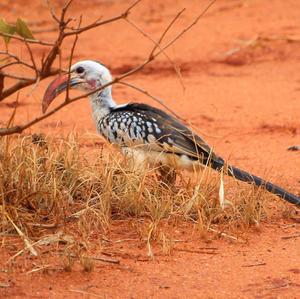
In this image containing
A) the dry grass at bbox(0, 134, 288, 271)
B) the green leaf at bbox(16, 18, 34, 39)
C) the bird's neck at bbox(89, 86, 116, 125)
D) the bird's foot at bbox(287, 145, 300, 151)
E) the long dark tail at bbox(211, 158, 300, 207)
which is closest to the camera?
the green leaf at bbox(16, 18, 34, 39)

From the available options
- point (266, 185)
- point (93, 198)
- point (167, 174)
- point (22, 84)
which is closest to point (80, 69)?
point (167, 174)

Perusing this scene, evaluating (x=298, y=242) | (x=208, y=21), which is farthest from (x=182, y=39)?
(x=298, y=242)

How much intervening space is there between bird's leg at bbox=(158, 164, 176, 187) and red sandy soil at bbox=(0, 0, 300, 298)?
500 millimetres

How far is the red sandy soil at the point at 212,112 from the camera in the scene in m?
4.82

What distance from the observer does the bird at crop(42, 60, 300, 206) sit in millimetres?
6215

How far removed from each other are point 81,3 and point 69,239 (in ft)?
34.0

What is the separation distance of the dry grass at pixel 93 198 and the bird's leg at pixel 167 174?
0.20 ft

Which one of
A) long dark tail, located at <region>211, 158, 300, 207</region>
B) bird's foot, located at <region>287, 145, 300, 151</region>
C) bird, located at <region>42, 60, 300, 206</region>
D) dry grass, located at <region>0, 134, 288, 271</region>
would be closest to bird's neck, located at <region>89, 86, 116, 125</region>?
bird, located at <region>42, 60, 300, 206</region>

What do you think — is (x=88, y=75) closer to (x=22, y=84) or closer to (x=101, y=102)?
(x=101, y=102)

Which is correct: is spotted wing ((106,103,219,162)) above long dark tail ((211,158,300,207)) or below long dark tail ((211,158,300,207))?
above

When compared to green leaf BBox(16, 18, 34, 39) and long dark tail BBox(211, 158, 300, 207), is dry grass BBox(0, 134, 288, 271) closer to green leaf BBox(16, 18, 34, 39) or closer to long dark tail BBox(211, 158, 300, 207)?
long dark tail BBox(211, 158, 300, 207)

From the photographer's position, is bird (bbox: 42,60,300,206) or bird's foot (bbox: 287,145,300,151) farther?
bird's foot (bbox: 287,145,300,151)

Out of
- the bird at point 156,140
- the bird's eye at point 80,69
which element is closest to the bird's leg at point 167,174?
the bird at point 156,140

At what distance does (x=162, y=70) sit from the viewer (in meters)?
11.4
